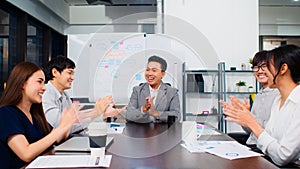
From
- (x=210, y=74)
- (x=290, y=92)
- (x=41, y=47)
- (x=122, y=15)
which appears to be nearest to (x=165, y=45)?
(x=210, y=74)

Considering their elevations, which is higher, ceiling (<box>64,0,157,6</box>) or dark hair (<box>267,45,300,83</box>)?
ceiling (<box>64,0,157,6</box>)

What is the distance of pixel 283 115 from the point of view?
1.35 m

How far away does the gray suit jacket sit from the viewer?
7.31 feet

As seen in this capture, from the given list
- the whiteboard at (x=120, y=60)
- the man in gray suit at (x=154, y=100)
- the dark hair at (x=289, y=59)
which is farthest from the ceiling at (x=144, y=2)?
the dark hair at (x=289, y=59)

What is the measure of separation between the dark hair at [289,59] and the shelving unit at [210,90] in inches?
79.5

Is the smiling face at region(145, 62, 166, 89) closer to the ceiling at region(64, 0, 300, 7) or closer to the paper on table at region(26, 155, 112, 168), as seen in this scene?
the paper on table at region(26, 155, 112, 168)

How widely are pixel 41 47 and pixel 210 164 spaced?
419 cm

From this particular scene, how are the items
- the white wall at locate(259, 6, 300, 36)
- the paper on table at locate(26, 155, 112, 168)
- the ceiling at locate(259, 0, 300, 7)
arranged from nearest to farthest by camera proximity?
1. the paper on table at locate(26, 155, 112, 168)
2. the ceiling at locate(259, 0, 300, 7)
3. the white wall at locate(259, 6, 300, 36)

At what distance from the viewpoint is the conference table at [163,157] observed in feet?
3.23

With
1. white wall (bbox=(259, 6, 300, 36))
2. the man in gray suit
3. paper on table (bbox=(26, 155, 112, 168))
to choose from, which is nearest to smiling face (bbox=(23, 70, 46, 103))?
paper on table (bbox=(26, 155, 112, 168))

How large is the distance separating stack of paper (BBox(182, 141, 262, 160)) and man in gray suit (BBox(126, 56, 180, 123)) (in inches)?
33.8

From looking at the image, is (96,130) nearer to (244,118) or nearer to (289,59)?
(244,118)

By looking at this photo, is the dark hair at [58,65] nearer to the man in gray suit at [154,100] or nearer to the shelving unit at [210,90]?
the man in gray suit at [154,100]

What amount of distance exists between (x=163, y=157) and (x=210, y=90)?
2.59 metres
